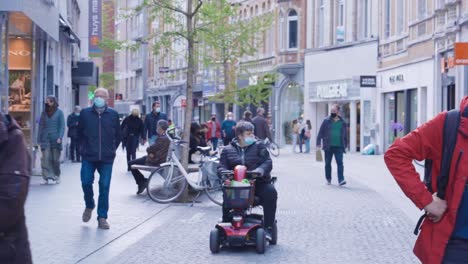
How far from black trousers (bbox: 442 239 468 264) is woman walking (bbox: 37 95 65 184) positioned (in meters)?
15.8

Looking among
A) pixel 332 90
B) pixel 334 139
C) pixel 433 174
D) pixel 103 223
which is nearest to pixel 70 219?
pixel 103 223

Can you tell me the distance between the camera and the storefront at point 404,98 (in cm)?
3638

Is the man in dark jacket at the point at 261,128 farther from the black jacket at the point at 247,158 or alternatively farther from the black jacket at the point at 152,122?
the black jacket at the point at 247,158

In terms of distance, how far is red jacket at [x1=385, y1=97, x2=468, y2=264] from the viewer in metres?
4.77

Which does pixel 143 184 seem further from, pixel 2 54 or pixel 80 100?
pixel 80 100

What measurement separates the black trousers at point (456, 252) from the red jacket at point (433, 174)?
1.1 inches

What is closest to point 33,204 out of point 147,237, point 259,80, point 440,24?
point 147,237

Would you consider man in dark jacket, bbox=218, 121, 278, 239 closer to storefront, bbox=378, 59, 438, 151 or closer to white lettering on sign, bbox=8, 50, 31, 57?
white lettering on sign, bbox=8, 50, 31, 57

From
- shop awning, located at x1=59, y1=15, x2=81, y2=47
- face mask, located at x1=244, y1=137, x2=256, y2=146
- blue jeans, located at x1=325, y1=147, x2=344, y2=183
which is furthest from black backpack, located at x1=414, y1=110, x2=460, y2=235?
shop awning, located at x1=59, y1=15, x2=81, y2=47

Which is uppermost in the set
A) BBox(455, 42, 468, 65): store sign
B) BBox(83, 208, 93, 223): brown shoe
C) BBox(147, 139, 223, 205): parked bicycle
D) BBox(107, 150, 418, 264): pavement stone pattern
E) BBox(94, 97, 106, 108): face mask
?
BBox(455, 42, 468, 65): store sign

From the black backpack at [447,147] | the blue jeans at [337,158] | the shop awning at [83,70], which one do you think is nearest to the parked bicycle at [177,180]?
the blue jeans at [337,158]

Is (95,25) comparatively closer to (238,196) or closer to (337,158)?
(337,158)

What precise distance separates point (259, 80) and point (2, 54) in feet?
103

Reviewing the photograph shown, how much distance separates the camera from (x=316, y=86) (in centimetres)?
5262
